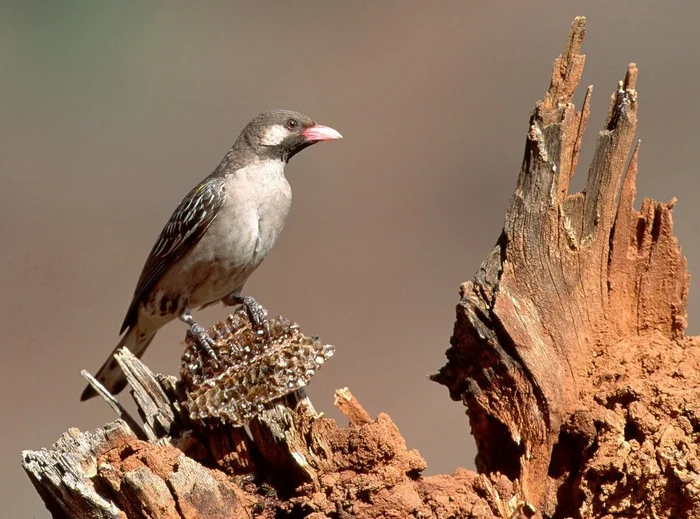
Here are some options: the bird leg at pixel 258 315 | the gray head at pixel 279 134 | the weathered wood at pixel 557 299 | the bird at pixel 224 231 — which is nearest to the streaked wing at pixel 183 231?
the bird at pixel 224 231

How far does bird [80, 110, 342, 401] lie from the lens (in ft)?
21.4

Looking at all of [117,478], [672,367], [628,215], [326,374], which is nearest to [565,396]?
[672,367]

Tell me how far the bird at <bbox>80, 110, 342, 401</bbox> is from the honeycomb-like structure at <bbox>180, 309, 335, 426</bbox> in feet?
6.10

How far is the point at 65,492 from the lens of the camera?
12.1ft

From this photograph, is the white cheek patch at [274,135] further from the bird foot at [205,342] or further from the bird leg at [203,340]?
the bird foot at [205,342]

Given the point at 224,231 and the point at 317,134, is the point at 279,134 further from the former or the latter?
the point at 224,231

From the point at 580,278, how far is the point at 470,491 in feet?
3.83

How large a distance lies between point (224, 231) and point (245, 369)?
2235 millimetres

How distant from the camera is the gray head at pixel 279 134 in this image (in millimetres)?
6848

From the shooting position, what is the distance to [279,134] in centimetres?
688

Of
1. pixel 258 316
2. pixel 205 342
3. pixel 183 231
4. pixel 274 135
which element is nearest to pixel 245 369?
pixel 205 342

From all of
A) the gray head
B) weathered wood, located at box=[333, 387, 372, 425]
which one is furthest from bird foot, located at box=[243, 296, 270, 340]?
→ the gray head

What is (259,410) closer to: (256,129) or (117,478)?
(117,478)

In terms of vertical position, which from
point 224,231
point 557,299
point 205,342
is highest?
point 224,231
